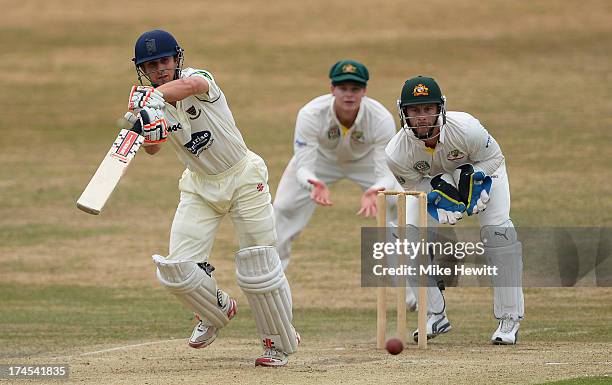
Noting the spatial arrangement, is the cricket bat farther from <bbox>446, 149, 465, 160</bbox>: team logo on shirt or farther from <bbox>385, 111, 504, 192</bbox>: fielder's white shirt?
<bbox>446, 149, 465, 160</bbox>: team logo on shirt

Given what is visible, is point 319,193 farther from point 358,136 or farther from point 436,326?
point 436,326

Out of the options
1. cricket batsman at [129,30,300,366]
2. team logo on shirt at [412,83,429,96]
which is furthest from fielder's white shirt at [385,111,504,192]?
cricket batsman at [129,30,300,366]

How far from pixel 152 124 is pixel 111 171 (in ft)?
0.85

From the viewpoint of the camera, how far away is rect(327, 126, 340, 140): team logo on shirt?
27.9 ft

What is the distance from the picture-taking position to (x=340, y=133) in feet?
28.0

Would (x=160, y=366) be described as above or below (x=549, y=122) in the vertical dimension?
below

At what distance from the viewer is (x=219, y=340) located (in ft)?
23.1

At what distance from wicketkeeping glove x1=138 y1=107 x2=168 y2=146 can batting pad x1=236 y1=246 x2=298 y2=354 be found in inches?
31.3

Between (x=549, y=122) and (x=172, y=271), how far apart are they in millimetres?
11748

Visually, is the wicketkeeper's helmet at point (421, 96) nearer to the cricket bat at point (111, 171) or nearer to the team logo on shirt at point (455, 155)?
the team logo on shirt at point (455, 155)

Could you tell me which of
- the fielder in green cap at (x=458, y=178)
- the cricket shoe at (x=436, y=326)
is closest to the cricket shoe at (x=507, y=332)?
the fielder in green cap at (x=458, y=178)

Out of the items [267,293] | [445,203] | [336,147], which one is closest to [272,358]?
[267,293]

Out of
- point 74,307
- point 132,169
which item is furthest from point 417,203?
point 132,169

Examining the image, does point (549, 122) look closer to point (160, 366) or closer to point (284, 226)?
point (284, 226)
